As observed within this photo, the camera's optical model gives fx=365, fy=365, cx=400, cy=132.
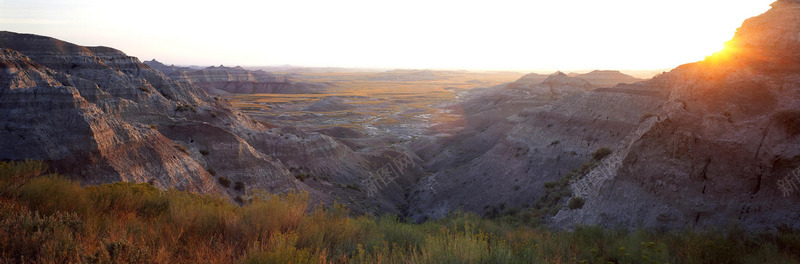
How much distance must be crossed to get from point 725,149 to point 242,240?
14418 mm

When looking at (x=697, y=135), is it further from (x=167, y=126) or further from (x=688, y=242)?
(x=167, y=126)

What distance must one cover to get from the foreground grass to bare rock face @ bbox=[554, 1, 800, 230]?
13.0 ft

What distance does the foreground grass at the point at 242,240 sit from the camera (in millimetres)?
4438

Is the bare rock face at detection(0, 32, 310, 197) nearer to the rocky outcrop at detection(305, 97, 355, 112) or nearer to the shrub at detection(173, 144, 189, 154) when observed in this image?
the shrub at detection(173, 144, 189, 154)

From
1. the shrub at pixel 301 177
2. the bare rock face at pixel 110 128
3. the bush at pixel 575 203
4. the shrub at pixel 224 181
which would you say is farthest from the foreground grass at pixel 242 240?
the shrub at pixel 301 177

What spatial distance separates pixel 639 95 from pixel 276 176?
27.7 metres

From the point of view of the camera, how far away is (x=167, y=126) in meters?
26.1

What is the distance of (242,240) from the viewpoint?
5.79m

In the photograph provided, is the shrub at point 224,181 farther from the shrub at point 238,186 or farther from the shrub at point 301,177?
the shrub at point 301,177

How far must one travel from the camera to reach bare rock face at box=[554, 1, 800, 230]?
10562mm

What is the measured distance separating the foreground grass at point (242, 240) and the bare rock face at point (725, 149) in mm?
3947

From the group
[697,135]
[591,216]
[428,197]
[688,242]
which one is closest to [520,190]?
[428,197]

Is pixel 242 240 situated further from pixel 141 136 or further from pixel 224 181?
pixel 224 181

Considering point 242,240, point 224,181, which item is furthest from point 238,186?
point 242,240
